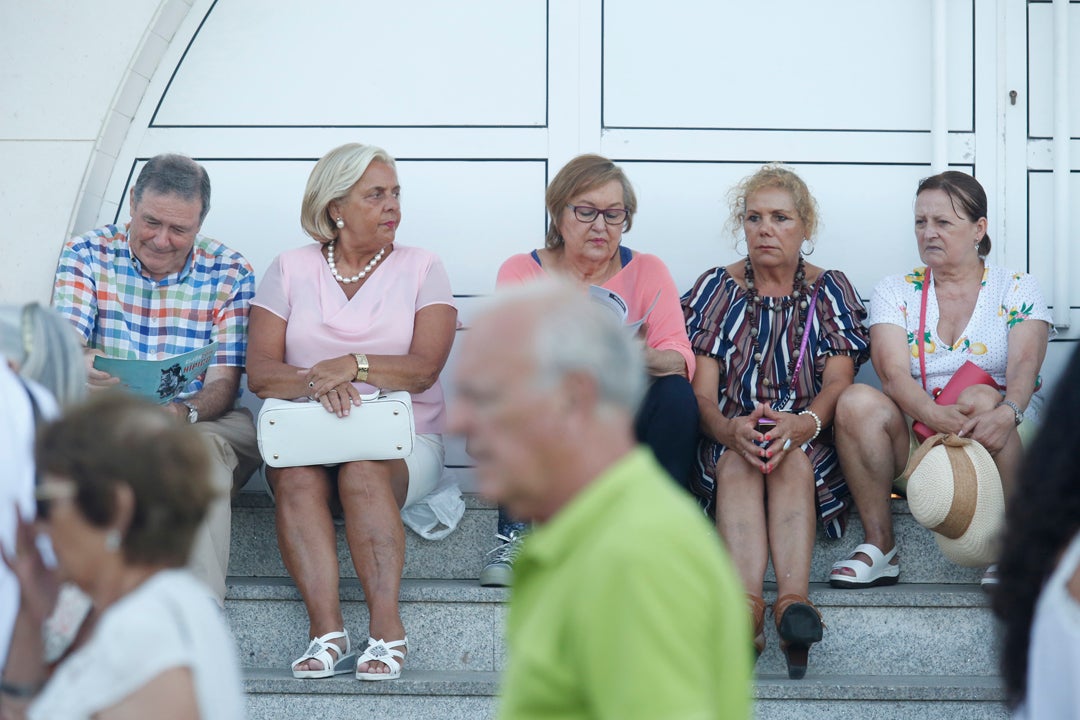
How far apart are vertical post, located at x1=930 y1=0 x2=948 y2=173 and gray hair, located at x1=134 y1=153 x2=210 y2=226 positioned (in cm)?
247

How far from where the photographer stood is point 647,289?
408cm

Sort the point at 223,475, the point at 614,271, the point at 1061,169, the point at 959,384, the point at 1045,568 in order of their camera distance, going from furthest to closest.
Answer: the point at 1061,169 → the point at 614,271 → the point at 959,384 → the point at 223,475 → the point at 1045,568

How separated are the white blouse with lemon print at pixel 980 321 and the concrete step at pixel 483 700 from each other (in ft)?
3.59

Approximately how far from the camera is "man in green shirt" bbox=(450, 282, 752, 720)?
1258 millimetres

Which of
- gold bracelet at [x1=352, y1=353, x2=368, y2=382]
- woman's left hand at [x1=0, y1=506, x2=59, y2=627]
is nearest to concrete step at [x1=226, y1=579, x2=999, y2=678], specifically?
gold bracelet at [x1=352, y1=353, x2=368, y2=382]

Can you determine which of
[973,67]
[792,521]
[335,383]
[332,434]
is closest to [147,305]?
[335,383]

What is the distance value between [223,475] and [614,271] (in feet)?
4.44

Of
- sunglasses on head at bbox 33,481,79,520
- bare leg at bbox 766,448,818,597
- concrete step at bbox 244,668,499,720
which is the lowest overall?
concrete step at bbox 244,668,499,720

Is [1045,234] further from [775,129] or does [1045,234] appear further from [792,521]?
[792,521]

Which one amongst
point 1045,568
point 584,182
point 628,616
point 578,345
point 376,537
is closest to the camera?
point 628,616

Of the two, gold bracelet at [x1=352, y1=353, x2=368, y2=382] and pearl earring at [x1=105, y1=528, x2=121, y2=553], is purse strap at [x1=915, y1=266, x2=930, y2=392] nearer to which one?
gold bracelet at [x1=352, y1=353, x2=368, y2=382]

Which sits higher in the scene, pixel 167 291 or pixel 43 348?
pixel 167 291

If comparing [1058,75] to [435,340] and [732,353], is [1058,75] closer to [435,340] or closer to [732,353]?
[732,353]

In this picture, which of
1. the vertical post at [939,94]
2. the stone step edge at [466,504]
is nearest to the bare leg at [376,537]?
the stone step edge at [466,504]
